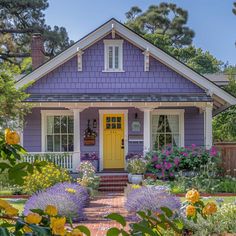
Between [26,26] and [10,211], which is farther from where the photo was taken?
[26,26]

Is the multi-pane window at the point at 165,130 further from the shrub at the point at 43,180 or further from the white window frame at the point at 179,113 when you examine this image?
the shrub at the point at 43,180

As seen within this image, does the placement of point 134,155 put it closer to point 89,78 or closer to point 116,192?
point 116,192

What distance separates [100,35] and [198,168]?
19.6ft

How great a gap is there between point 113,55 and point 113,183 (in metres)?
4.85

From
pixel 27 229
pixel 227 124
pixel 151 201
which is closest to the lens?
pixel 27 229

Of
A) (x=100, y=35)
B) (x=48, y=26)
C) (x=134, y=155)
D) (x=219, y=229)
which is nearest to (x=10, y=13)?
(x=48, y=26)

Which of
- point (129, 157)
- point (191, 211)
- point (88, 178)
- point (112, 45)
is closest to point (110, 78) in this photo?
point (112, 45)

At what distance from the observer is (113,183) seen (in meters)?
13.5

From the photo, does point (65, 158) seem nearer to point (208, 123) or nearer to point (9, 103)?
point (9, 103)

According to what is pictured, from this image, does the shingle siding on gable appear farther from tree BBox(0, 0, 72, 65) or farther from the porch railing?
tree BBox(0, 0, 72, 65)

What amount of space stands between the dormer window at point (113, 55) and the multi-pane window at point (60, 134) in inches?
99.1

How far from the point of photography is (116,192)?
12969 millimetres

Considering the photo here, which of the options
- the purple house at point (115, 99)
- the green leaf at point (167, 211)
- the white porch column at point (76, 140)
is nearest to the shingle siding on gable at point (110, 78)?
the purple house at point (115, 99)

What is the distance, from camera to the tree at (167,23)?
45719 millimetres
